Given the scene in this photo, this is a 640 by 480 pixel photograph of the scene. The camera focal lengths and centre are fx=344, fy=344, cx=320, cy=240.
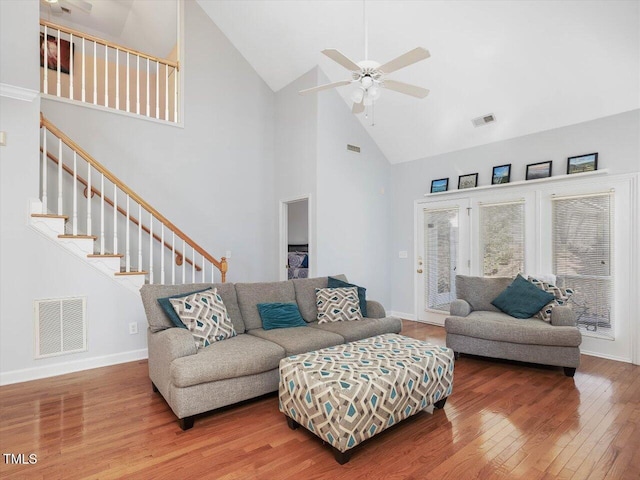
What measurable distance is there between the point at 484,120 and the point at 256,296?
3870 millimetres

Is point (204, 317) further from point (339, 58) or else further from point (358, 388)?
point (339, 58)

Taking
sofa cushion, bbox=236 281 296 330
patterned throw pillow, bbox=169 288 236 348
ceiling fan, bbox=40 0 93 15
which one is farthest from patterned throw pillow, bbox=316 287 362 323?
ceiling fan, bbox=40 0 93 15

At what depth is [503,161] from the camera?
486 cm

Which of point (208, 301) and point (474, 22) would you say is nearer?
point (208, 301)

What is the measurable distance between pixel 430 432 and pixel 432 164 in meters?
4.36

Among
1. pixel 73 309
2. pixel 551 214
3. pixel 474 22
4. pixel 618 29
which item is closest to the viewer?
pixel 618 29

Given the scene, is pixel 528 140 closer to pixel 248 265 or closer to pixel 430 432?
pixel 430 432

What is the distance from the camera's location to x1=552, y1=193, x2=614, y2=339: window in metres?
3.95

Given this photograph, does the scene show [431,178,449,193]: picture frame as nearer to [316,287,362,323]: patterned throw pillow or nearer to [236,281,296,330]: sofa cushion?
[316,287,362,323]: patterned throw pillow

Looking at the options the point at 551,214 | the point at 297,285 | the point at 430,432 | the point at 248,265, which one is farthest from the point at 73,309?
the point at 551,214

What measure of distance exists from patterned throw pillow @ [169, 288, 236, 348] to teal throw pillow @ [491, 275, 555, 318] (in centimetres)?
315

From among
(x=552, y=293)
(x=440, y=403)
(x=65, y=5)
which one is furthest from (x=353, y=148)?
(x=65, y=5)

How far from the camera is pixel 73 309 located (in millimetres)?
3480

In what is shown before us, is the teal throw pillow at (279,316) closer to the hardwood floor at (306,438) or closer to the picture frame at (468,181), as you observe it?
the hardwood floor at (306,438)
